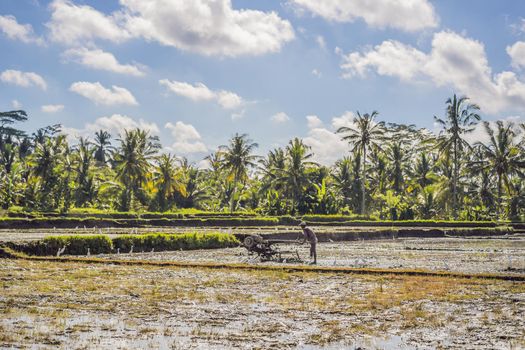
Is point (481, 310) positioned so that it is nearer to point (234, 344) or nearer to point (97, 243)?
point (234, 344)

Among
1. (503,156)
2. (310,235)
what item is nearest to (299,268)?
(310,235)

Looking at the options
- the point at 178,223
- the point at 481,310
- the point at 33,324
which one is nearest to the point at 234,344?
the point at 33,324

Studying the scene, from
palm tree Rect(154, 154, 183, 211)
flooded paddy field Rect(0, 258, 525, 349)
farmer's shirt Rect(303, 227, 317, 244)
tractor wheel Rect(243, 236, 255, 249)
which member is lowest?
flooded paddy field Rect(0, 258, 525, 349)

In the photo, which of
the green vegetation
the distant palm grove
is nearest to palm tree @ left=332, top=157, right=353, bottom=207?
the distant palm grove

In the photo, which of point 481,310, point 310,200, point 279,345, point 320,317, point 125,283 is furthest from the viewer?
point 310,200

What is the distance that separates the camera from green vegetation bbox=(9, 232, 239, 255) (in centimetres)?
1820

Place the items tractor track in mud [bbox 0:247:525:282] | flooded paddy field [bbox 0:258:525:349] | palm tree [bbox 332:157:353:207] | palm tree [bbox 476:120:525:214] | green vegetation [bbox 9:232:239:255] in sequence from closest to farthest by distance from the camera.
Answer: flooded paddy field [bbox 0:258:525:349]
tractor track in mud [bbox 0:247:525:282]
green vegetation [bbox 9:232:239:255]
palm tree [bbox 476:120:525:214]
palm tree [bbox 332:157:353:207]

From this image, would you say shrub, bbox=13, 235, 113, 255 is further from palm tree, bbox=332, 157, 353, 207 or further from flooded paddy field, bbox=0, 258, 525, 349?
palm tree, bbox=332, 157, 353, 207

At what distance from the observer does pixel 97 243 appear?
20.0 meters

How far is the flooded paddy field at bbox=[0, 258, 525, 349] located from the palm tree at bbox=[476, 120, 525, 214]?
37788 millimetres

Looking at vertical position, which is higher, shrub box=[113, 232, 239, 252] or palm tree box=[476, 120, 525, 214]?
palm tree box=[476, 120, 525, 214]

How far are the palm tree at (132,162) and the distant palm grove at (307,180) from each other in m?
0.09

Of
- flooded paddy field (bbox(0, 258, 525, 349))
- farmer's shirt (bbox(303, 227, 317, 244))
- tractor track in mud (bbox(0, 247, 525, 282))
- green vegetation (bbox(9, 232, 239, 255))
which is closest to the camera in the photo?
flooded paddy field (bbox(0, 258, 525, 349))

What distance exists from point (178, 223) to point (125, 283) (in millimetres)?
31124
